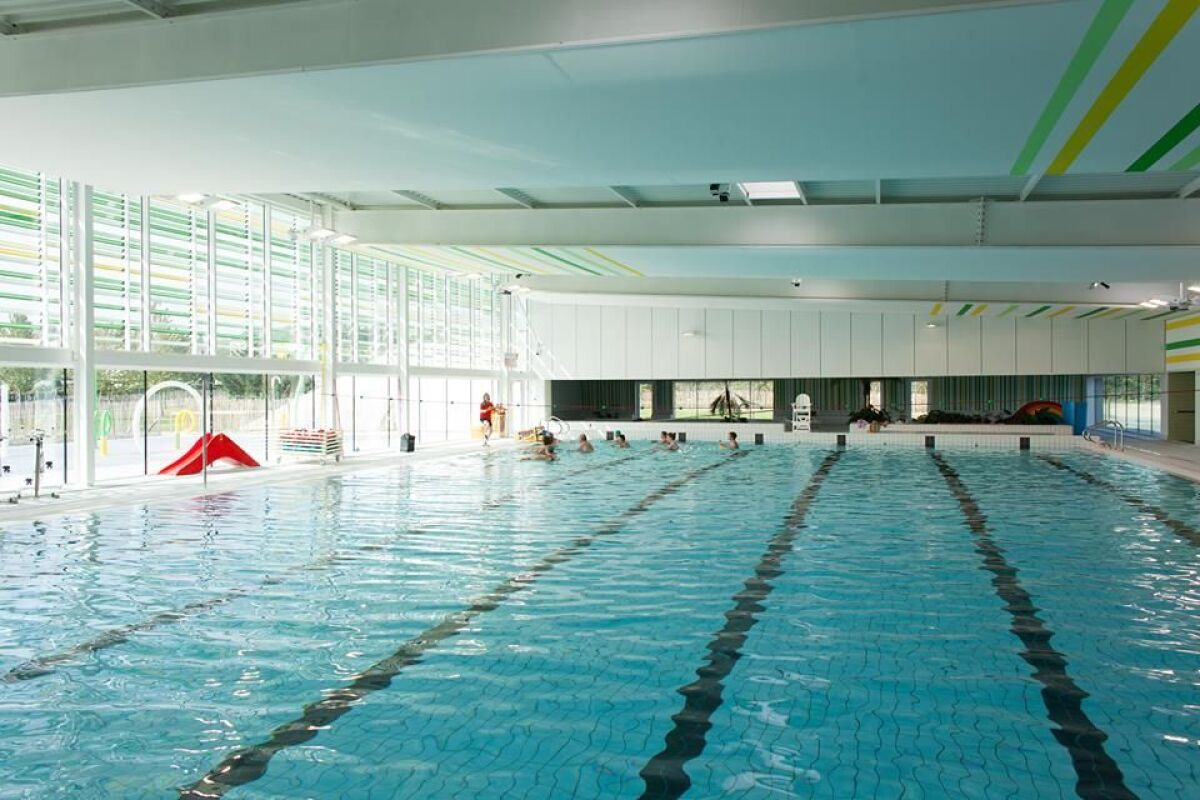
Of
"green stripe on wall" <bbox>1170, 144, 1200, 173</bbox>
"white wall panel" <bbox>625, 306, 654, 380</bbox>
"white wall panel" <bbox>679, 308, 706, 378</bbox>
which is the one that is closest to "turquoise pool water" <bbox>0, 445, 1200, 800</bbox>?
"green stripe on wall" <bbox>1170, 144, 1200, 173</bbox>

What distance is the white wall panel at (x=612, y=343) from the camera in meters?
25.2

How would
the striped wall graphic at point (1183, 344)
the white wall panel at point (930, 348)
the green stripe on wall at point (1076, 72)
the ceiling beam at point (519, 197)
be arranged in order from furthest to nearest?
the white wall panel at point (930, 348), the striped wall graphic at point (1183, 344), the ceiling beam at point (519, 197), the green stripe on wall at point (1076, 72)

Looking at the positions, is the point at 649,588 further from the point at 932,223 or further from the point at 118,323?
the point at 118,323

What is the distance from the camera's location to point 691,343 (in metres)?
24.8

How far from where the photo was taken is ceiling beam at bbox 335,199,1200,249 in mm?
9445

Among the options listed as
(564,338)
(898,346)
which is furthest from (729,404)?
(898,346)

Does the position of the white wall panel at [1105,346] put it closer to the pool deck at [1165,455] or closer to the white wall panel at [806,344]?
the pool deck at [1165,455]

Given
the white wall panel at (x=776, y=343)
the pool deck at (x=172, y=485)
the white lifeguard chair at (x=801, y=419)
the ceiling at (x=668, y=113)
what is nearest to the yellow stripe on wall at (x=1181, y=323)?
the white lifeguard chair at (x=801, y=419)

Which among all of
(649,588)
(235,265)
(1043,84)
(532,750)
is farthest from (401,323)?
(532,750)

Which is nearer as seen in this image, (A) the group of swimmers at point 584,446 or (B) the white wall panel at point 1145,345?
(A) the group of swimmers at point 584,446

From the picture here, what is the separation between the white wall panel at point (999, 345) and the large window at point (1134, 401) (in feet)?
10.9

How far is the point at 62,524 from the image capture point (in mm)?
8266

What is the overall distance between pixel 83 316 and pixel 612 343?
16164 mm

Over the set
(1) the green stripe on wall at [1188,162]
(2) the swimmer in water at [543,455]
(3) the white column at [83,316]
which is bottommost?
(2) the swimmer in water at [543,455]
